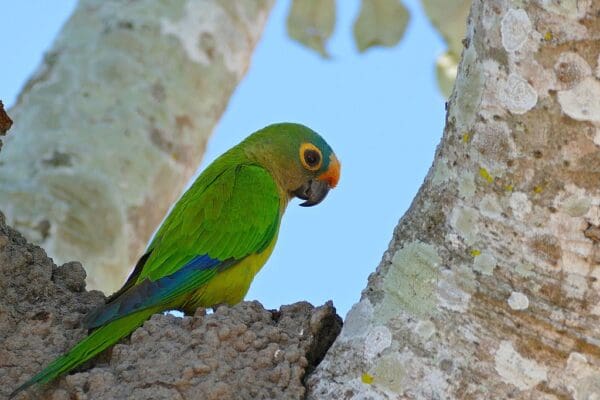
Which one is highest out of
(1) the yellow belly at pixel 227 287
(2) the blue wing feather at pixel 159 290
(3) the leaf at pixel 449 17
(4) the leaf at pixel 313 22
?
(3) the leaf at pixel 449 17

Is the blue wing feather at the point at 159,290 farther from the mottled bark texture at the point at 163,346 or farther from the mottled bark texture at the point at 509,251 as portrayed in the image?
the mottled bark texture at the point at 509,251

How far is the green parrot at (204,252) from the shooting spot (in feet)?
11.2

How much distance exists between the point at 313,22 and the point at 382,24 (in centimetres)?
47

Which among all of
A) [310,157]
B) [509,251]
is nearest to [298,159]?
[310,157]

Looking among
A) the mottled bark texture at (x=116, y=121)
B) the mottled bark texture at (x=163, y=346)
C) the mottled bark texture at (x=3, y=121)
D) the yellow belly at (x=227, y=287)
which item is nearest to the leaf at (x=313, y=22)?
the mottled bark texture at (x=116, y=121)

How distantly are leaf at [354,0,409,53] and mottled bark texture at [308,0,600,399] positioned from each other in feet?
10.9

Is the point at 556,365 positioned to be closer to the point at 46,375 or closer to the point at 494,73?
the point at 494,73

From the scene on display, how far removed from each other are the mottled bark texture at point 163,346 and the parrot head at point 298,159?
1861mm

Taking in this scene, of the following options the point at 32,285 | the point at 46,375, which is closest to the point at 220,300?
the point at 32,285

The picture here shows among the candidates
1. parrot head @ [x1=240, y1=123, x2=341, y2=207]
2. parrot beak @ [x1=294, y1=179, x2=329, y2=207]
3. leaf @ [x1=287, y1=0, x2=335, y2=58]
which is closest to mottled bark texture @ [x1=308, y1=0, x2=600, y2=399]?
parrot head @ [x1=240, y1=123, x2=341, y2=207]

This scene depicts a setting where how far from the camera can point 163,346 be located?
3164 millimetres

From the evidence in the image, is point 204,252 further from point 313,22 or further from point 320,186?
point 313,22

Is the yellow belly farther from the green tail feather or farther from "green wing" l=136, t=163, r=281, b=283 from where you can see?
the green tail feather

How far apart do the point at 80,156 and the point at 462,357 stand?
2935 mm
